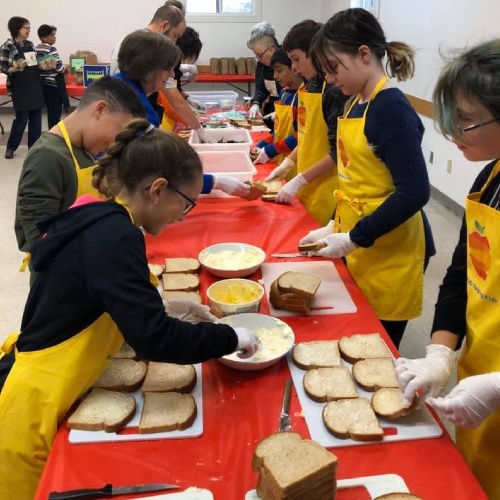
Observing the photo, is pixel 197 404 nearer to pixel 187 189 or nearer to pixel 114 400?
pixel 114 400

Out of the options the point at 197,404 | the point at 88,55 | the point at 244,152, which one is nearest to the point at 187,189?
the point at 197,404

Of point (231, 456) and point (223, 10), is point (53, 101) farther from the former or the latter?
point (231, 456)

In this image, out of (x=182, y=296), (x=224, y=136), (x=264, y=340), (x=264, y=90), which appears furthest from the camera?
(x=264, y=90)

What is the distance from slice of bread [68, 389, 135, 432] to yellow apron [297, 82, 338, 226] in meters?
1.71

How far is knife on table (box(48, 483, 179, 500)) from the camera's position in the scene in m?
0.85

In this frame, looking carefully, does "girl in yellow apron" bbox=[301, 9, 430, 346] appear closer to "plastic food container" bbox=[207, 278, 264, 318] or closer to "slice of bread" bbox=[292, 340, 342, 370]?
"plastic food container" bbox=[207, 278, 264, 318]

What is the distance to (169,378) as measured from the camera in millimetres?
1145

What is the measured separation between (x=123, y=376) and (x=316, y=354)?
46 cm

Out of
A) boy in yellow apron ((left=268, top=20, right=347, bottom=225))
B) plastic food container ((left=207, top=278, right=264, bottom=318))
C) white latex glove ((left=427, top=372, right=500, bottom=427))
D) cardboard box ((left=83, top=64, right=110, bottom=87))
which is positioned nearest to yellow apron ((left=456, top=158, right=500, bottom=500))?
white latex glove ((left=427, top=372, right=500, bottom=427))

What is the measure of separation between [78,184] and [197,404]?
912mm

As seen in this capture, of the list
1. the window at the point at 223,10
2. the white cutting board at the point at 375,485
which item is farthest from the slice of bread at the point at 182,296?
the window at the point at 223,10

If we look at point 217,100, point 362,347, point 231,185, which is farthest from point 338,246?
point 217,100

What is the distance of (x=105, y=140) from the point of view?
1.66 metres

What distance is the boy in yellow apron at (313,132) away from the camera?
234 cm
